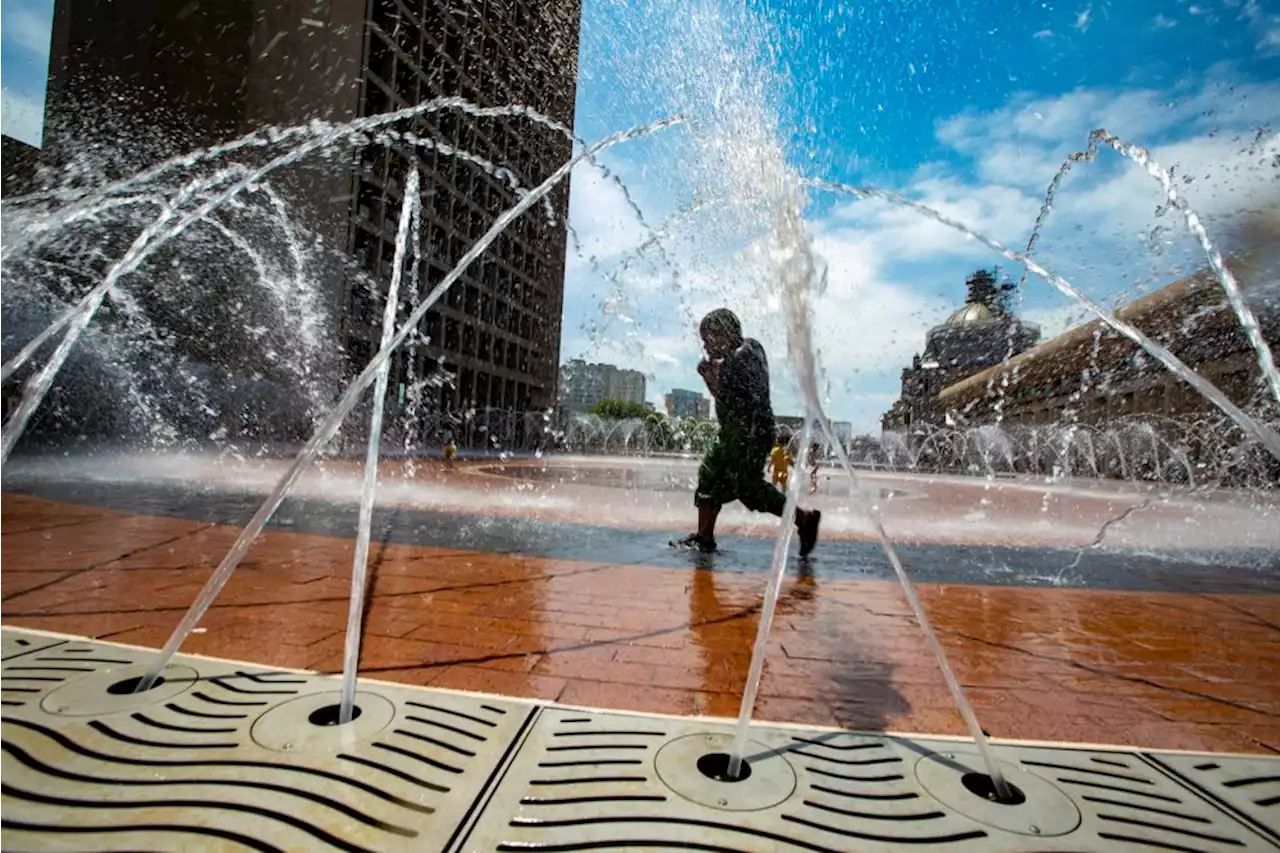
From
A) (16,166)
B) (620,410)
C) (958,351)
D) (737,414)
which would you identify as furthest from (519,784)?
(620,410)

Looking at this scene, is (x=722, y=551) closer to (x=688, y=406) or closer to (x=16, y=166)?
(x=16, y=166)

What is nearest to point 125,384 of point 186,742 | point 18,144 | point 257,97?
point 18,144

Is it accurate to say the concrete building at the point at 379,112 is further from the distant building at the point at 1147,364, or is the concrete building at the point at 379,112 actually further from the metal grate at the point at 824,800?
the metal grate at the point at 824,800

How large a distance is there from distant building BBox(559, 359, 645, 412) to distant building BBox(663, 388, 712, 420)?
12.0 m

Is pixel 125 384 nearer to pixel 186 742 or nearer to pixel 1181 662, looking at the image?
pixel 186 742

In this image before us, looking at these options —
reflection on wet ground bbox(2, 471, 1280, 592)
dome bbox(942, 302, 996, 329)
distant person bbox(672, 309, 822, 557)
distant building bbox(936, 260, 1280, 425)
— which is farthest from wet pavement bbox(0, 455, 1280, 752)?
dome bbox(942, 302, 996, 329)

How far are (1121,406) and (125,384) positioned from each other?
126 ft

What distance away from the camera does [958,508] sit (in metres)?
10.0

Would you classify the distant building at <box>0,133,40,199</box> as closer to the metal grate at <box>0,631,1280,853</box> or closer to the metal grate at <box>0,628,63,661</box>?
the metal grate at <box>0,628,63,661</box>

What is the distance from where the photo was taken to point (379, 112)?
1368 inches

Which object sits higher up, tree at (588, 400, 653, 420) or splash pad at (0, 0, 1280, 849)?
tree at (588, 400, 653, 420)

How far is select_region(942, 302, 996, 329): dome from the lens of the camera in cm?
6369

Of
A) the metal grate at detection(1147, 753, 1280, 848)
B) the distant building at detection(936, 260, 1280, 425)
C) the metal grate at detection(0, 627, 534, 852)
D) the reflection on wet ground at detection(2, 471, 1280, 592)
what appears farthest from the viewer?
the distant building at detection(936, 260, 1280, 425)

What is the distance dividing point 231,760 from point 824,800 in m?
1.50
